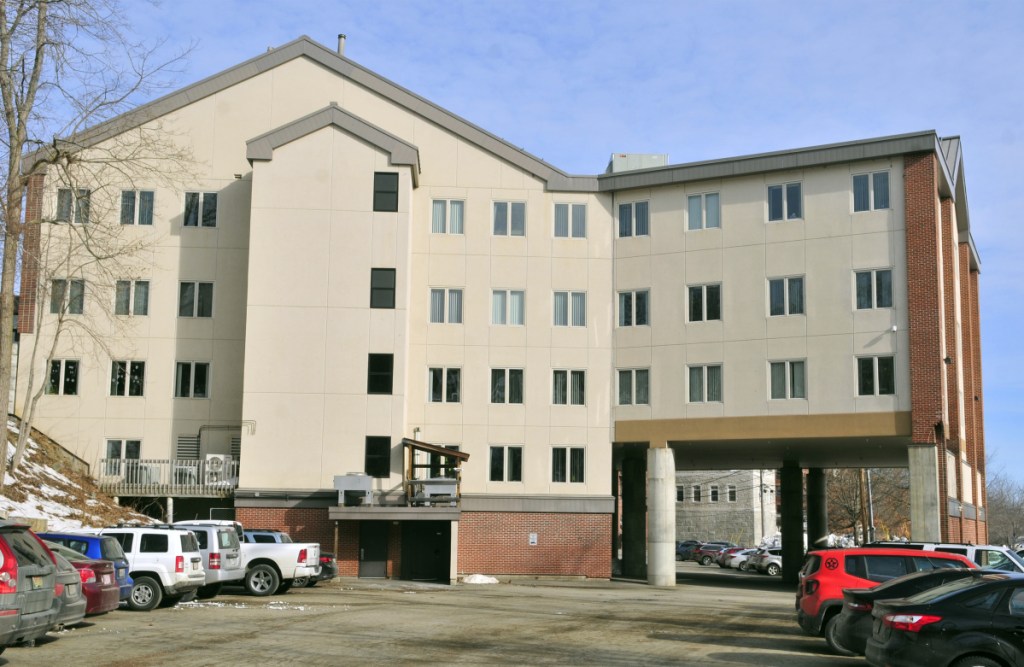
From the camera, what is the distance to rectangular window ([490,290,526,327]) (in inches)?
1625

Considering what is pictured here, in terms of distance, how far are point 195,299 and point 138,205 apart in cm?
437

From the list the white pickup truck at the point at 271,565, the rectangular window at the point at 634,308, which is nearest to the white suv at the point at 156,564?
the white pickup truck at the point at 271,565

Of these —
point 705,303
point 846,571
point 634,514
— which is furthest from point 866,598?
point 634,514

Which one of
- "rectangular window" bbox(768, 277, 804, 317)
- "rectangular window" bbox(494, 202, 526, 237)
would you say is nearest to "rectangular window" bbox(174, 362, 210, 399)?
"rectangular window" bbox(494, 202, 526, 237)

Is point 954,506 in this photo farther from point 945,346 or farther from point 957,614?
point 957,614

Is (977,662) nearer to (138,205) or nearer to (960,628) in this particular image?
(960,628)

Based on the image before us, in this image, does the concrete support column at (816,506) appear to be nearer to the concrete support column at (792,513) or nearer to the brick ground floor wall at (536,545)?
the concrete support column at (792,513)

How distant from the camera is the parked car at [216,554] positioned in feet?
80.8

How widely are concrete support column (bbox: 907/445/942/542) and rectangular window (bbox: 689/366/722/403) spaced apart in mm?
7113

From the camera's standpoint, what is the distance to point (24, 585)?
1362 cm

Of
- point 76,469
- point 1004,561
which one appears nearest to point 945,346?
point 1004,561

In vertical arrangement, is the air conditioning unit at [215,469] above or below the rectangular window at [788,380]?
below

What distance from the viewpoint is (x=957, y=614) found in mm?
12734

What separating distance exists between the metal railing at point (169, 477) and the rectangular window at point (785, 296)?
66.7 ft
